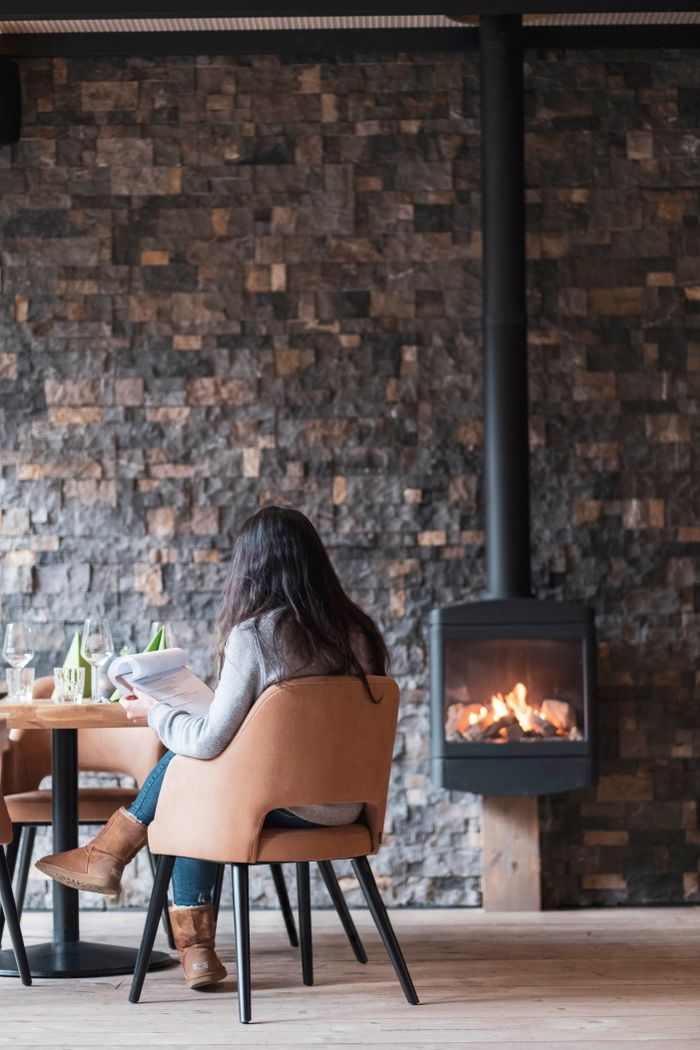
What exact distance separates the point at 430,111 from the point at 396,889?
2.78 meters

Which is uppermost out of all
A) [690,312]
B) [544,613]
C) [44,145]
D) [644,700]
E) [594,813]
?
[44,145]

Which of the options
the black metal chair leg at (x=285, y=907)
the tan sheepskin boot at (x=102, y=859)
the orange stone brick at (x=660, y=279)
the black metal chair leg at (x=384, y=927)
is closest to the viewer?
the black metal chair leg at (x=384, y=927)

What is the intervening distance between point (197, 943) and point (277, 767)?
2.12 ft

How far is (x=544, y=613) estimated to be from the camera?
13.0 ft

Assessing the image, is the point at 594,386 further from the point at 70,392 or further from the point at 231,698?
the point at 231,698

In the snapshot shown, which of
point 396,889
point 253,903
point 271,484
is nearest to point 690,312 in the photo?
point 271,484

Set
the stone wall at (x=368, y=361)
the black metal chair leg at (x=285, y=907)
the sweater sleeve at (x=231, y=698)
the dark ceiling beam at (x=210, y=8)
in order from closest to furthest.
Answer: the sweater sleeve at (x=231, y=698) < the black metal chair leg at (x=285, y=907) < the dark ceiling beam at (x=210, y=8) < the stone wall at (x=368, y=361)

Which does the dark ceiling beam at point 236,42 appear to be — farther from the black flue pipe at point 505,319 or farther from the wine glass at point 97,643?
the wine glass at point 97,643

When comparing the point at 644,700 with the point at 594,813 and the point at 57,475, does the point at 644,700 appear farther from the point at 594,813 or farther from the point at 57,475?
the point at 57,475

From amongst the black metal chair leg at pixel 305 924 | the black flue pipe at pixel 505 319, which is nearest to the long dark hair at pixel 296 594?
the black metal chair leg at pixel 305 924

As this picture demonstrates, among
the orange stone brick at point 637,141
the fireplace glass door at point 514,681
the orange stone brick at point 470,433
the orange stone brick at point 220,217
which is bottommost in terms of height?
the fireplace glass door at point 514,681

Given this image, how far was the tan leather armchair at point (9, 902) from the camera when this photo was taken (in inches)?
117

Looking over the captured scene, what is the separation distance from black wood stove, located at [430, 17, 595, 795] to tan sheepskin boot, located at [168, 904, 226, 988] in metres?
1.11

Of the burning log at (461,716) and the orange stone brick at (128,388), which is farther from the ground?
the orange stone brick at (128,388)
